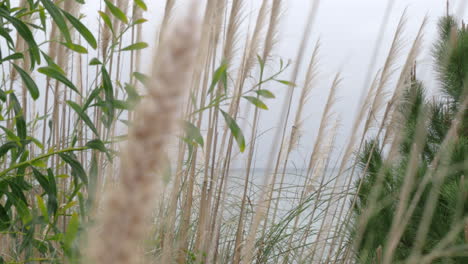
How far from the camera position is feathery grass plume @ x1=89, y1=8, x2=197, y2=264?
11cm

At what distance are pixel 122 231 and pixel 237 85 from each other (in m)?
1.89

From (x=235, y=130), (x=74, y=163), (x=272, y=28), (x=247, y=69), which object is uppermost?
(x=272, y=28)

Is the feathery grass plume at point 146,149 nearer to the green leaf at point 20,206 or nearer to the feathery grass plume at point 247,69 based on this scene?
the green leaf at point 20,206

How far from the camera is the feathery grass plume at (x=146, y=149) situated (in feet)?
0.37

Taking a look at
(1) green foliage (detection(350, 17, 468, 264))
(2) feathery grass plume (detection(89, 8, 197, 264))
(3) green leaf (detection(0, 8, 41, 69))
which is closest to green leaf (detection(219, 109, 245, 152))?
(3) green leaf (detection(0, 8, 41, 69))

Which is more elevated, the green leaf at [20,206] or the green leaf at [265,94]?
the green leaf at [265,94]

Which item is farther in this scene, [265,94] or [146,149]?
[265,94]

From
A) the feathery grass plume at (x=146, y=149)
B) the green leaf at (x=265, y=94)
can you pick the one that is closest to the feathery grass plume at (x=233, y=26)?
the green leaf at (x=265, y=94)

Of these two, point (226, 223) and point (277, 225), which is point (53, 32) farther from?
point (277, 225)

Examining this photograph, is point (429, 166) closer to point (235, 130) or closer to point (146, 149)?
point (235, 130)

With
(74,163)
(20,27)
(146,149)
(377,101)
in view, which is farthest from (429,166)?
(146,149)

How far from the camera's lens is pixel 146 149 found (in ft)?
0.38

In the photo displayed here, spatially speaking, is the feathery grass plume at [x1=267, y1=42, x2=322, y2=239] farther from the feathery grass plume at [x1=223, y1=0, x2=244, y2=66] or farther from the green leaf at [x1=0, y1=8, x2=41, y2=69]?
the green leaf at [x1=0, y1=8, x2=41, y2=69]

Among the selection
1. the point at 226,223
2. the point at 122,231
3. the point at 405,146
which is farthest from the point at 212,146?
the point at 122,231
